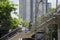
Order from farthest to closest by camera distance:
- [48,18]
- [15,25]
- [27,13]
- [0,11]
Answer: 1. [27,13]
2. [15,25]
3. [0,11]
4. [48,18]

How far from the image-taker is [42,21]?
2416 cm

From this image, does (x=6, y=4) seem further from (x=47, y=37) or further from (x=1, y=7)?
(x=47, y=37)

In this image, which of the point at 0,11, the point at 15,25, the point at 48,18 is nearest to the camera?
the point at 48,18

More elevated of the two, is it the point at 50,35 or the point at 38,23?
the point at 38,23

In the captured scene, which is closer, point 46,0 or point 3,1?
point 3,1

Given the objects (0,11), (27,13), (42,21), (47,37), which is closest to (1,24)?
(0,11)

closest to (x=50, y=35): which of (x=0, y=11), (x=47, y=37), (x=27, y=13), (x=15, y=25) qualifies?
(x=47, y=37)

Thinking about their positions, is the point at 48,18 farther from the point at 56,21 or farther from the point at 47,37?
the point at 47,37

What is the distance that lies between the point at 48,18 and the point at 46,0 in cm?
873

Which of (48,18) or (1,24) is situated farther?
(1,24)

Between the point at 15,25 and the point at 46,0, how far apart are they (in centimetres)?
457

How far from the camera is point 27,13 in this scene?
47656 mm

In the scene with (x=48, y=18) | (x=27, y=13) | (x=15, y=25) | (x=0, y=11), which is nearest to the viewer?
(x=48, y=18)

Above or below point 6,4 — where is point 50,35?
below
